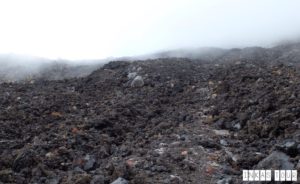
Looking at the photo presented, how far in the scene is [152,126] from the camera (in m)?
15.7

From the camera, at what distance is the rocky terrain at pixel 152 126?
1152 centimetres

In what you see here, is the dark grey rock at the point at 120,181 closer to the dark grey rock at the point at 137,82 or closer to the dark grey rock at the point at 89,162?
the dark grey rock at the point at 89,162

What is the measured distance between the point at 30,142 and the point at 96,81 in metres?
8.78

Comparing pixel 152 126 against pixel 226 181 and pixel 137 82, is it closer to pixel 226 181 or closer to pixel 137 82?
pixel 226 181

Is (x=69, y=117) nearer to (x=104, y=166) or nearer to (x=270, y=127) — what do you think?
(x=104, y=166)

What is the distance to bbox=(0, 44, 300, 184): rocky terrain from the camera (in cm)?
1152

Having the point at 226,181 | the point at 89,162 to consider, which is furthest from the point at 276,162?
the point at 89,162

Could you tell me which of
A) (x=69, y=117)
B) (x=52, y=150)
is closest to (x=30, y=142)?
(x=52, y=150)

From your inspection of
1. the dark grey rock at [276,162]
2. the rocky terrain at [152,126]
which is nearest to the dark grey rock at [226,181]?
the rocky terrain at [152,126]

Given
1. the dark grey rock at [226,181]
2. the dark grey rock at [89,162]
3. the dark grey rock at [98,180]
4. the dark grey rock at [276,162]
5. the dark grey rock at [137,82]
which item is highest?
the dark grey rock at [137,82]

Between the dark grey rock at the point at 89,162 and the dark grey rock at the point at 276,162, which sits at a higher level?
the dark grey rock at the point at 276,162

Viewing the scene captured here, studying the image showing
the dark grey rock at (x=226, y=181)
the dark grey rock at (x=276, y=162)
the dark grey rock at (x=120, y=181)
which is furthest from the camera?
the dark grey rock at (x=226, y=181)

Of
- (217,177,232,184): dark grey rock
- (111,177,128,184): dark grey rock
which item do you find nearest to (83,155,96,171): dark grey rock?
(111,177,128,184): dark grey rock

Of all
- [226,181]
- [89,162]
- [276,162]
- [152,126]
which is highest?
[276,162]
